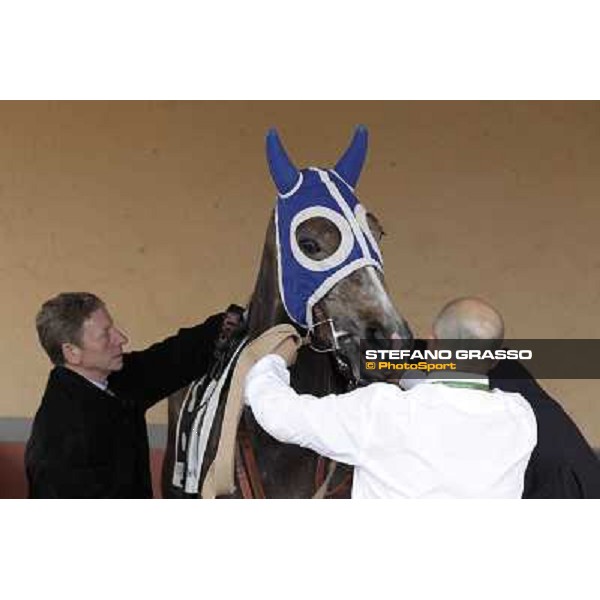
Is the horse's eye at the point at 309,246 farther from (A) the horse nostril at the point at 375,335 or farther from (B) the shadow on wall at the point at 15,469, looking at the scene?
(B) the shadow on wall at the point at 15,469

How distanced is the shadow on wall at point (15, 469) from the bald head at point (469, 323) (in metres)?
2.22

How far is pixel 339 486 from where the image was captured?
269 cm

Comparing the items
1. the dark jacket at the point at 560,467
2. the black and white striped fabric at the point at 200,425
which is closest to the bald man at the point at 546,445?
the dark jacket at the point at 560,467

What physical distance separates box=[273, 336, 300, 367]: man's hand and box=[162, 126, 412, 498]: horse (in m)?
0.06

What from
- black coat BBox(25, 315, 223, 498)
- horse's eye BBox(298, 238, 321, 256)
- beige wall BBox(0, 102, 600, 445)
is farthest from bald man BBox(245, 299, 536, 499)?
beige wall BBox(0, 102, 600, 445)

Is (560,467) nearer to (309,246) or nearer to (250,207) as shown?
(309,246)

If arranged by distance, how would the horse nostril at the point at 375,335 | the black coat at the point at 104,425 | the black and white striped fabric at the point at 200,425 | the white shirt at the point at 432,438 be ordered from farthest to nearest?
the black coat at the point at 104,425
the black and white striped fabric at the point at 200,425
the horse nostril at the point at 375,335
the white shirt at the point at 432,438

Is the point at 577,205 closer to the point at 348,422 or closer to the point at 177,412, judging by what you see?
the point at 177,412

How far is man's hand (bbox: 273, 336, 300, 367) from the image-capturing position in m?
2.66

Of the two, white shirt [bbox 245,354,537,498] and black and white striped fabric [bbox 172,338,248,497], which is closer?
white shirt [bbox 245,354,537,498]

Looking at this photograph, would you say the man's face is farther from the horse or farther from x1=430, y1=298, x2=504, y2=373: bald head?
x1=430, y1=298, x2=504, y2=373: bald head

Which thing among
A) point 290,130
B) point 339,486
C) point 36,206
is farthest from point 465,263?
point 339,486

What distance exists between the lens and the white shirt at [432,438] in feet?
7.67

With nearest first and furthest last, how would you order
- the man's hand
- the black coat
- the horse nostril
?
the horse nostril
the man's hand
the black coat
